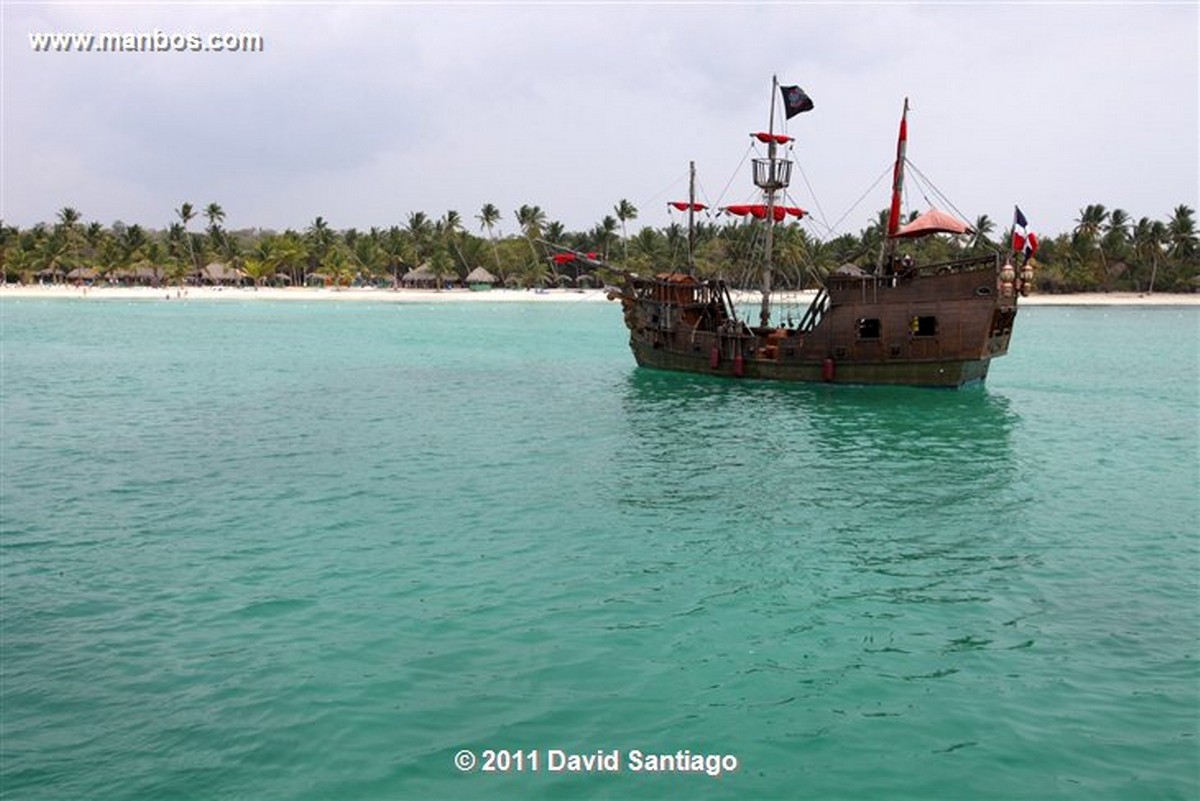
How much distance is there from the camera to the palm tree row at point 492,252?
129 m

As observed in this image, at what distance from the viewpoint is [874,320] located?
1332 inches

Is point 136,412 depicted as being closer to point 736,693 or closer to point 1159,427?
point 736,693

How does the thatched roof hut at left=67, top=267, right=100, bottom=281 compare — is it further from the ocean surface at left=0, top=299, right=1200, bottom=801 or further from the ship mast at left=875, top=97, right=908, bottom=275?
the ship mast at left=875, top=97, right=908, bottom=275

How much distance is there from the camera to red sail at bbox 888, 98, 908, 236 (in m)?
35.1

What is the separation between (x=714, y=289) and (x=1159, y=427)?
1850 centimetres

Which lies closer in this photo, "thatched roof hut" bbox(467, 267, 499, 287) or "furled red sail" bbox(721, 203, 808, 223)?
"furled red sail" bbox(721, 203, 808, 223)

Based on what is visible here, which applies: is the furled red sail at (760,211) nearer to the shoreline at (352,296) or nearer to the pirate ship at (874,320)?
the pirate ship at (874,320)

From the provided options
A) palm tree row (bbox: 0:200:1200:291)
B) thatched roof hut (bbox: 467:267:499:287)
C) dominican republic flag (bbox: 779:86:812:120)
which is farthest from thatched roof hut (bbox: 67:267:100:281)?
dominican republic flag (bbox: 779:86:812:120)

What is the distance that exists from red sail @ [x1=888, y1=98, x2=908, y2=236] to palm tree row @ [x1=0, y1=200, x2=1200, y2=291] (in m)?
86.6

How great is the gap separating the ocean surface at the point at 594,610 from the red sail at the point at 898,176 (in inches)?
448

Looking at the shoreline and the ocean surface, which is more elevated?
the shoreline

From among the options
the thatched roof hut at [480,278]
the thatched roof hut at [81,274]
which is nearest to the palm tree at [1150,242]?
the thatched roof hut at [480,278]

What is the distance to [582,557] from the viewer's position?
44.2 ft

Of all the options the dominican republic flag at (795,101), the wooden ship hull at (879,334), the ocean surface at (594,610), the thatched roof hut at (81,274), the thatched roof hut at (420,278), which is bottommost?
the ocean surface at (594,610)
